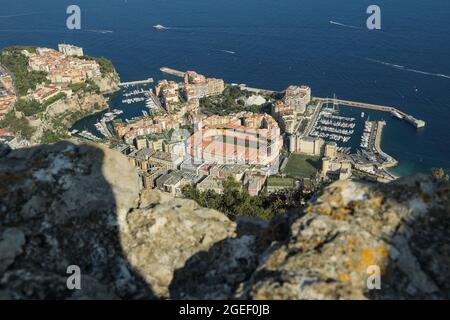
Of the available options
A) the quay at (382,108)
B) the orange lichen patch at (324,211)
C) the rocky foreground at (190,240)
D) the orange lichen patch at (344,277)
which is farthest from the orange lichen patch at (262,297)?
the quay at (382,108)

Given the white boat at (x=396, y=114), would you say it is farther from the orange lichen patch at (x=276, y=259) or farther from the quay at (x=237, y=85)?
the orange lichen patch at (x=276, y=259)

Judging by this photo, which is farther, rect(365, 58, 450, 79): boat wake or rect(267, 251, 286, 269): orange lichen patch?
rect(365, 58, 450, 79): boat wake

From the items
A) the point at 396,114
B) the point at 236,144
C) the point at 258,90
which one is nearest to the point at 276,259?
the point at 236,144

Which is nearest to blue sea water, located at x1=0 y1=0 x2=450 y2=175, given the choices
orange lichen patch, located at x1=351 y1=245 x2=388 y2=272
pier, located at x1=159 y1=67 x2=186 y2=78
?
pier, located at x1=159 y1=67 x2=186 y2=78

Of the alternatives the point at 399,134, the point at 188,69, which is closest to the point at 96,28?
the point at 188,69

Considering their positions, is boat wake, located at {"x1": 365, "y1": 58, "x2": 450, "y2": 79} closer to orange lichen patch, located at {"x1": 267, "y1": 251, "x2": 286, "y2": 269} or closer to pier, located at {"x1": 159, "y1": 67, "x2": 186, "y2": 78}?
pier, located at {"x1": 159, "y1": 67, "x2": 186, "y2": 78}
